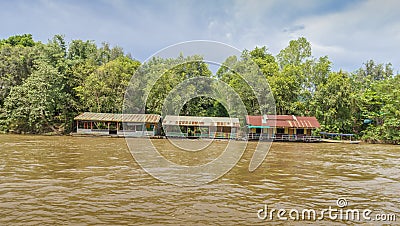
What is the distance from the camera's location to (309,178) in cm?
1055

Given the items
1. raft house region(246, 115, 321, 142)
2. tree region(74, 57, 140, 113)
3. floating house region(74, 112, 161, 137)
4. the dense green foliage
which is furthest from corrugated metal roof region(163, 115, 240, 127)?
tree region(74, 57, 140, 113)

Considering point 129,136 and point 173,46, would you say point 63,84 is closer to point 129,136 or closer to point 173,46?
point 129,136

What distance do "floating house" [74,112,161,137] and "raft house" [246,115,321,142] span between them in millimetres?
10579

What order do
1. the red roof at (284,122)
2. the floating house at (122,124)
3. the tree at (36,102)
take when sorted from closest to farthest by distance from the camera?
the floating house at (122,124), the red roof at (284,122), the tree at (36,102)

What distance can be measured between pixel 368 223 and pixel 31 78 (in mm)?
35621

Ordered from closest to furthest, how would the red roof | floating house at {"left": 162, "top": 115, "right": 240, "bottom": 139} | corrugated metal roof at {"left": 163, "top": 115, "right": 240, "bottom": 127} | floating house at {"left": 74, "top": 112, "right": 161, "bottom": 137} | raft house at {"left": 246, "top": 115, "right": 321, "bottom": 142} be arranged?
1. floating house at {"left": 74, "top": 112, "right": 161, "bottom": 137}
2. raft house at {"left": 246, "top": 115, "right": 321, "bottom": 142}
3. the red roof
4. floating house at {"left": 162, "top": 115, "right": 240, "bottom": 139}
5. corrugated metal roof at {"left": 163, "top": 115, "right": 240, "bottom": 127}

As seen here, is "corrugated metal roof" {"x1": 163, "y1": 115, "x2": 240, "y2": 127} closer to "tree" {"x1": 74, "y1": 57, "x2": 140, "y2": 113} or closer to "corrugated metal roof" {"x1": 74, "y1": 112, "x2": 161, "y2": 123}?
"corrugated metal roof" {"x1": 74, "y1": 112, "x2": 161, "y2": 123}

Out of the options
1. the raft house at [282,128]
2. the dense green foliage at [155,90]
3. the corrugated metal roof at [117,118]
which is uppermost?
the dense green foliage at [155,90]

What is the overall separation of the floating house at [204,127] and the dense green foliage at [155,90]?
3.54 meters

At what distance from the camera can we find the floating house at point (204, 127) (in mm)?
33281

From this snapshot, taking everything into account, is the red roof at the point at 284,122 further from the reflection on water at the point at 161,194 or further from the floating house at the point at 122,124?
the reflection on water at the point at 161,194

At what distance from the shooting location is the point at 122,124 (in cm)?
3462

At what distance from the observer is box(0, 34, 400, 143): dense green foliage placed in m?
33.7

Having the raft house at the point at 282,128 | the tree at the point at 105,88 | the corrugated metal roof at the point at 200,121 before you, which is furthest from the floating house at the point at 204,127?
the tree at the point at 105,88
